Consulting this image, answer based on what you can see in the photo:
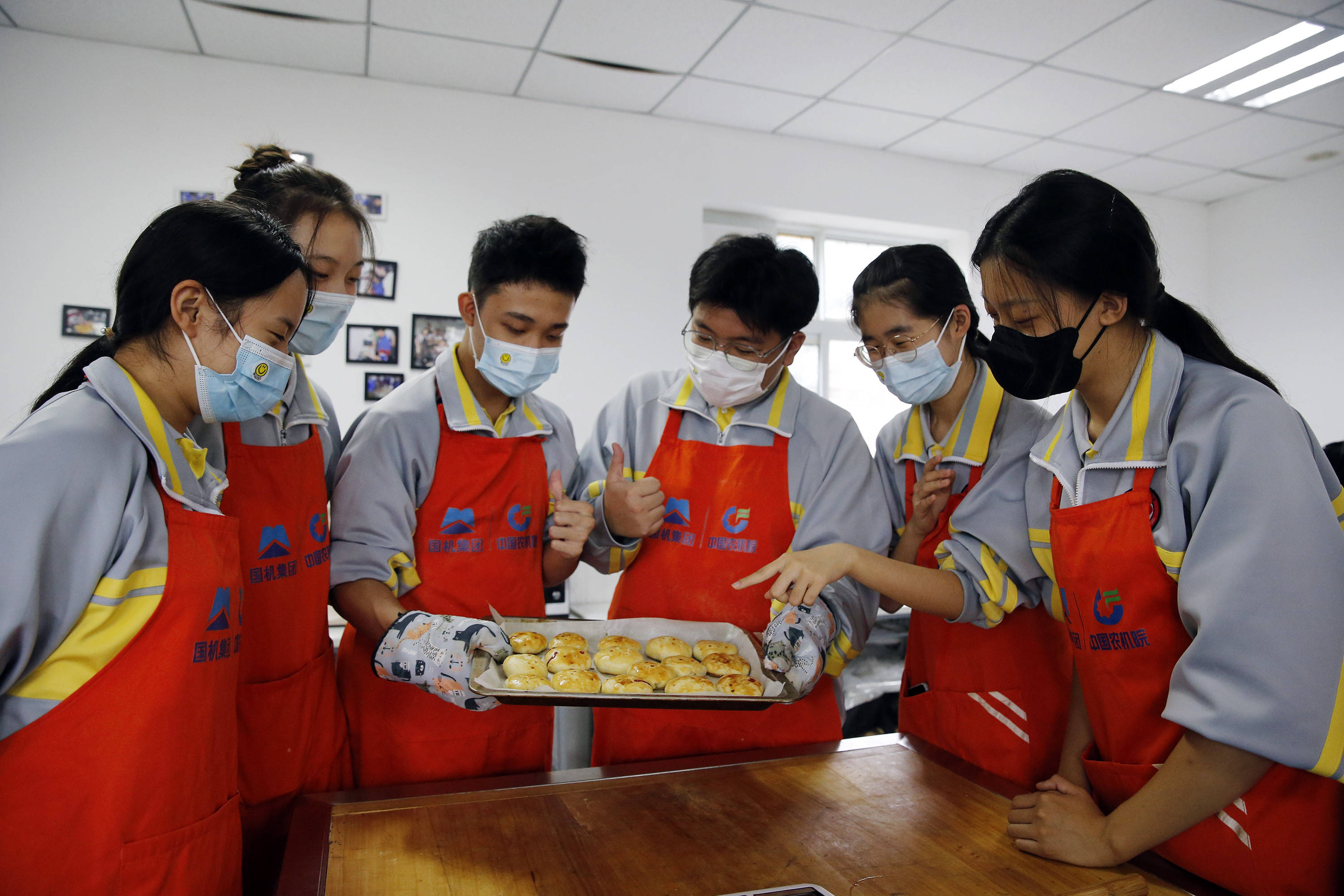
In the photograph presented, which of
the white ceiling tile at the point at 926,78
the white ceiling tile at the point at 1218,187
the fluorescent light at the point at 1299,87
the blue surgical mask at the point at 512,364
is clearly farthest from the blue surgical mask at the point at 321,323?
the white ceiling tile at the point at 1218,187

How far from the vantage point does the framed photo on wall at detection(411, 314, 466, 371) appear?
436cm

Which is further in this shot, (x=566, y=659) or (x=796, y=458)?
(x=796, y=458)

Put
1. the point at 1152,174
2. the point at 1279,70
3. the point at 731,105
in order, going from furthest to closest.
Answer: the point at 1152,174 → the point at 731,105 → the point at 1279,70

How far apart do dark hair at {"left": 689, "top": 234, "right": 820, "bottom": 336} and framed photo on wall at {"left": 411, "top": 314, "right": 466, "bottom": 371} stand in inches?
109

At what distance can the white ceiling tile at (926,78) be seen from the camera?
4.02 meters

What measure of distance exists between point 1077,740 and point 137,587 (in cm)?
156

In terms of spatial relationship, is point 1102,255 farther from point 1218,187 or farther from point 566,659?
point 1218,187

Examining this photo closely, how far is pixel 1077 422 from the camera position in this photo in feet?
4.69

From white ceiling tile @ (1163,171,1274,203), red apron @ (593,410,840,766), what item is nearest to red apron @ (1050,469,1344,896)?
red apron @ (593,410,840,766)

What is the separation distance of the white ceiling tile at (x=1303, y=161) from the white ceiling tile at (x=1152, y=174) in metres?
0.32

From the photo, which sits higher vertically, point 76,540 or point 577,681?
point 76,540

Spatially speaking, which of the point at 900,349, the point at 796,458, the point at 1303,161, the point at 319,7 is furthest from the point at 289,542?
the point at 1303,161

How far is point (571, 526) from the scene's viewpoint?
179cm

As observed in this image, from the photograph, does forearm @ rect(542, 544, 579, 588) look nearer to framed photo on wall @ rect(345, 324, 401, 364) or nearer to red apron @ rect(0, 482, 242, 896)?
red apron @ rect(0, 482, 242, 896)
